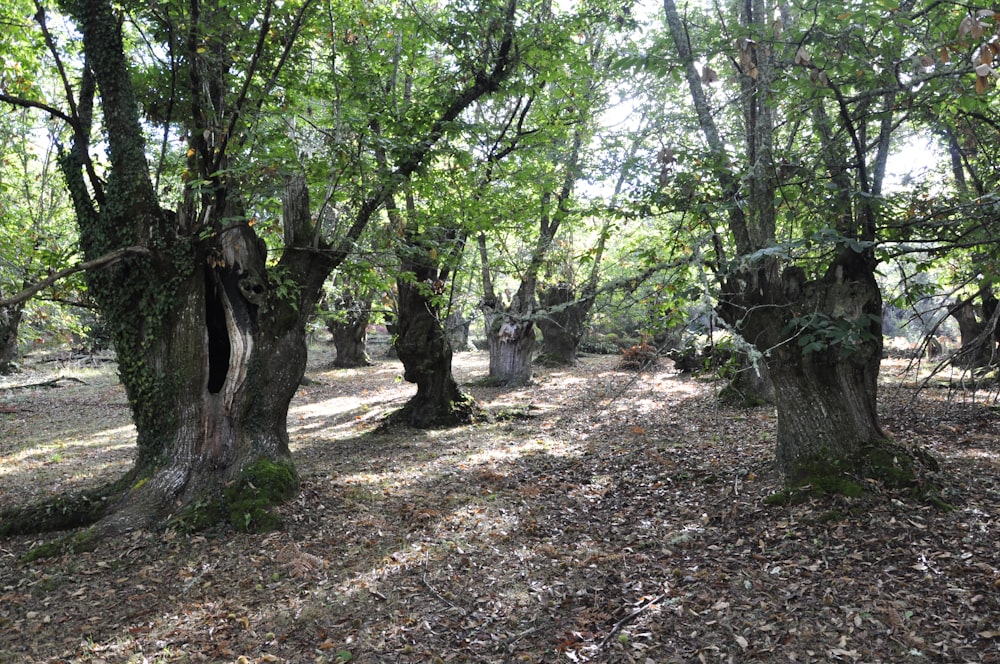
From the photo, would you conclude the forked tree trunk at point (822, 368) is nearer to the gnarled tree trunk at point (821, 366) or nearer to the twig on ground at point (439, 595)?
the gnarled tree trunk at point (821, 366)

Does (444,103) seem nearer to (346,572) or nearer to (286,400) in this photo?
(286,400)

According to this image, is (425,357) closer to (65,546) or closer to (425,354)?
(425,354)

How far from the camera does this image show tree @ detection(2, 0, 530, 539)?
6.22 m

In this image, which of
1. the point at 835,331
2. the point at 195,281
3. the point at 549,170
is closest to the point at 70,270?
the point at 195,281

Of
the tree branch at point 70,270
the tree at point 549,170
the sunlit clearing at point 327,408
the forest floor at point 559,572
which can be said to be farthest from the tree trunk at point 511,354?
the tree branch at point 70,270

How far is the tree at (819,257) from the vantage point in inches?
210

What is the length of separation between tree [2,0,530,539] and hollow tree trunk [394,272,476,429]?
4488 mm

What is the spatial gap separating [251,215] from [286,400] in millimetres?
2168

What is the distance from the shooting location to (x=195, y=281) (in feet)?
21.3

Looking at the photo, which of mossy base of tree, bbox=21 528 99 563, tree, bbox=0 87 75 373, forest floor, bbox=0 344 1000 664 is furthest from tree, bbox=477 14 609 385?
tree, bbox=0 87 75 373

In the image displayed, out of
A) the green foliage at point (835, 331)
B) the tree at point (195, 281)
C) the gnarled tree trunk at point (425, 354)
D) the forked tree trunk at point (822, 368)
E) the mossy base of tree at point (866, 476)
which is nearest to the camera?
the green foliage at point (835, 331)

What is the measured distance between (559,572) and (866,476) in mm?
2944

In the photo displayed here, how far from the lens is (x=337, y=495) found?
725cm

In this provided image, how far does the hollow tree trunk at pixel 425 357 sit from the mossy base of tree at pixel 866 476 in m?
7.10
